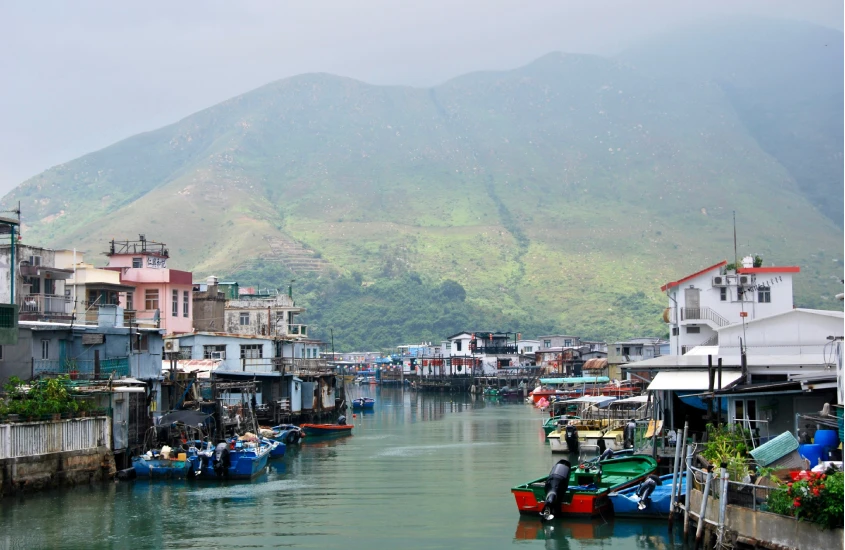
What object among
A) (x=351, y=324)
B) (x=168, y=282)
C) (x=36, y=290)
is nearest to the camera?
(x=36, y=290)

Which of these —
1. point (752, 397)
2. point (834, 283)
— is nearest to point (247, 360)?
point (752, 397)

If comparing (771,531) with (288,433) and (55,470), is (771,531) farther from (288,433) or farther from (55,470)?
(288,433)

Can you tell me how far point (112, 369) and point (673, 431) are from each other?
860 inches

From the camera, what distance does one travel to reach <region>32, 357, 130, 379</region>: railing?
39.3 metres

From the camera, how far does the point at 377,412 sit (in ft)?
287

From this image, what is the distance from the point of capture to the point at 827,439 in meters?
23.1

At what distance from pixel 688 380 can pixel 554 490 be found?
7.84 metres

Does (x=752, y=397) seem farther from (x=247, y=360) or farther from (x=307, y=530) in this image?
(x=247, y=360)

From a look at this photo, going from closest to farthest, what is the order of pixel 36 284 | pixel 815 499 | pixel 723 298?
pixel 815 499 → pixel 36 284 → pixel 723 298

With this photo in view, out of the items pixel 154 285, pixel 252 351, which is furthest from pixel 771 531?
pixel 154 285

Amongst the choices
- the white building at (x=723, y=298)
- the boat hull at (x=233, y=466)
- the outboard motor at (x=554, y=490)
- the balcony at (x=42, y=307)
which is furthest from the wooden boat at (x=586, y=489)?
the white building at (x=723, y=298)

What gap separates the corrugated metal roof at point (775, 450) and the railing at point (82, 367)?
2433 cm

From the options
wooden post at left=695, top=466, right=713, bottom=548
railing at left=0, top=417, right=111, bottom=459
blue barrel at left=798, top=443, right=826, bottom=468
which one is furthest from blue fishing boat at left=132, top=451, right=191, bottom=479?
blue barrel at left=798, top=443, right=826, bottom=468

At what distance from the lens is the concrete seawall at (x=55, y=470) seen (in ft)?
108
